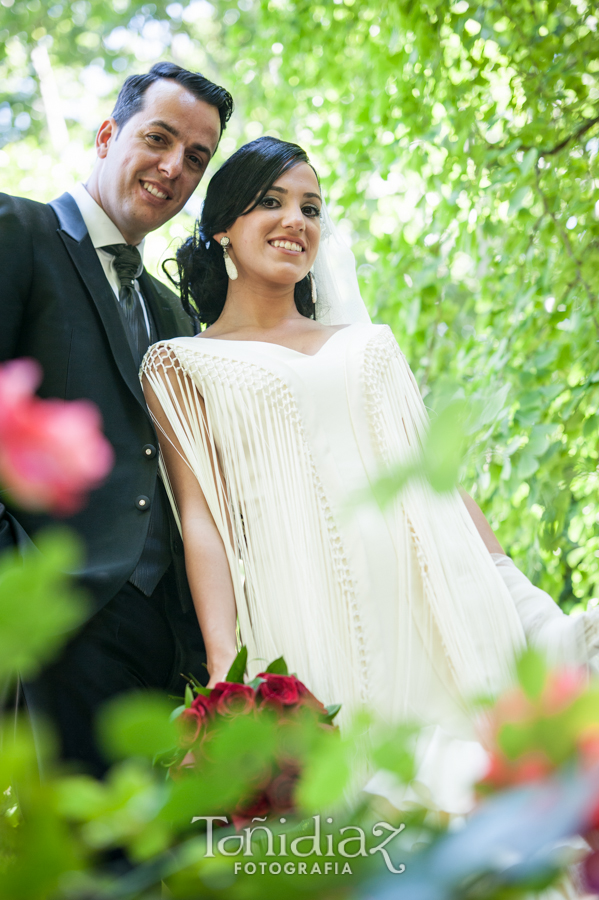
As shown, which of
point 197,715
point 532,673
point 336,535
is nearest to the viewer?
point 532,673

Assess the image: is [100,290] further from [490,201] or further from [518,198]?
[490,201]

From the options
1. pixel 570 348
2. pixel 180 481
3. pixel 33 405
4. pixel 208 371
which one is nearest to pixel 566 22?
pixel 570 348

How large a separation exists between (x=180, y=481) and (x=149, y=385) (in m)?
0.22

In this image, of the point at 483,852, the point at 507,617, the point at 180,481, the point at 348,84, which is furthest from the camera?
the point at 348,84

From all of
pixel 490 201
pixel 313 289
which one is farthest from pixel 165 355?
pixel 490 201

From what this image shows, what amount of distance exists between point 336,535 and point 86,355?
63 centimetres

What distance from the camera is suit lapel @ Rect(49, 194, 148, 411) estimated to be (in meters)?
1.63

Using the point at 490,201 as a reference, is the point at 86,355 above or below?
below

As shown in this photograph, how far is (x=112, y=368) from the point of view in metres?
1.64

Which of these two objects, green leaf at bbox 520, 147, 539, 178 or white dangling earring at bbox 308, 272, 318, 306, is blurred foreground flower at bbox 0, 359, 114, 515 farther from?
green leaf at bbox 520, 147, 539, 178

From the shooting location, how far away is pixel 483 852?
24 centimetres

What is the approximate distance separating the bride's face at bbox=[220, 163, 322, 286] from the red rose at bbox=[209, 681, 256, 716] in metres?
1.02

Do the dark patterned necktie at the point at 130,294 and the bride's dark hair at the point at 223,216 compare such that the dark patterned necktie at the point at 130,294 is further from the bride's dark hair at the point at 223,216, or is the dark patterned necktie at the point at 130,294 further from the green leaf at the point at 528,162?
the green leaf at the point at 528,162

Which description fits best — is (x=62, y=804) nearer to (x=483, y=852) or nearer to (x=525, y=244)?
(x=483, y=852)
